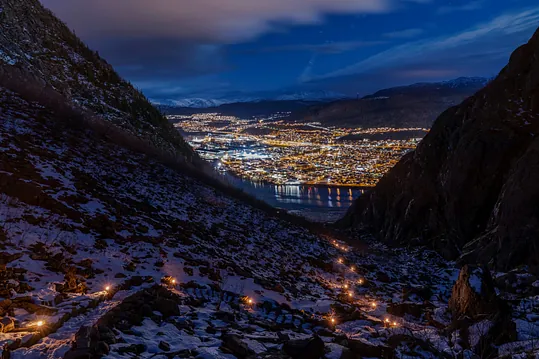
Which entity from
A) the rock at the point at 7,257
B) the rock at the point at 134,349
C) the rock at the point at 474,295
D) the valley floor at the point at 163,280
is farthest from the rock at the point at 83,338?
the rock at the point at 474,295

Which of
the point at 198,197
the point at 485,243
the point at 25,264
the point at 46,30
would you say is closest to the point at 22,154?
the point at 25,264

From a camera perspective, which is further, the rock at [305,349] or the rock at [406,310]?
the rock at [406,310]

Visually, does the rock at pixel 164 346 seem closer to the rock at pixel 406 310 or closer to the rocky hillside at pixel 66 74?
the rock at pixel 406 310

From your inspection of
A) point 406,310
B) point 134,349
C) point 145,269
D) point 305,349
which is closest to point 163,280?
point 145,269

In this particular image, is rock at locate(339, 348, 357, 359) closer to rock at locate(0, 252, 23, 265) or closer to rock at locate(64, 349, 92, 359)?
rock at locate(64, 349, 92, 359)

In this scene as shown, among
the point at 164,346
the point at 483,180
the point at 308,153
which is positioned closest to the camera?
the point at 164,346

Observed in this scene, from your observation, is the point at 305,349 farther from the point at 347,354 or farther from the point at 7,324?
the point at 7,324
